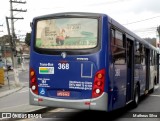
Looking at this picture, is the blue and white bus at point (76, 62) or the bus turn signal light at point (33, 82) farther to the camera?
the bus turn signal light at point (33, 82)

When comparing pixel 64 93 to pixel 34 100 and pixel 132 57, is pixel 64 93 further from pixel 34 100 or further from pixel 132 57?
pixel 132 57

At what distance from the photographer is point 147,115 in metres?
12.5

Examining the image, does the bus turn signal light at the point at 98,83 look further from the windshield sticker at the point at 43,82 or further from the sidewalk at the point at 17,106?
the sidewalk at the point at 17,106

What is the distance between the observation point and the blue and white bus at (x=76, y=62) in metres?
10.1

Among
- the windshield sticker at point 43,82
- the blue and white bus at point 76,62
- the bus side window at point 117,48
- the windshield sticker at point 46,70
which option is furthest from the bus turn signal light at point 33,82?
the bus side window at point 117,48

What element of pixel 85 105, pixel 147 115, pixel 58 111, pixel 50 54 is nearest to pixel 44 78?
pixel 50 54

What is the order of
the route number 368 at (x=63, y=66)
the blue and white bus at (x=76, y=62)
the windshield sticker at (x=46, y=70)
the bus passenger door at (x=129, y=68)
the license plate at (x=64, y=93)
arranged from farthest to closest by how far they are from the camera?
the bus passenger door at (x=129, y=68), the windshield sticker at (x=46, y=70), the route number 368 at (x=63, y=66), the license plate at (x=64, y=93), the blue and white bus at (x=76, y=62)

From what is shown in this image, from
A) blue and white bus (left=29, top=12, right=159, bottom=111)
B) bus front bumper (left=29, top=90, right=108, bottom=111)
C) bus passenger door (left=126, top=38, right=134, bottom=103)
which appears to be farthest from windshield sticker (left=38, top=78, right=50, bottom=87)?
bus passenger door (left=126, top=38, right=134, bottom=103)

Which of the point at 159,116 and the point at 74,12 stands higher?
the point at 74,12

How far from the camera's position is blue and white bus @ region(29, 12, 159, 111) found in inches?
398

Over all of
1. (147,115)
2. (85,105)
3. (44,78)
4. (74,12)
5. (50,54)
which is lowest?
(147,115)

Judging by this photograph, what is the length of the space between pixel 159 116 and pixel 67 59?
3875 mm

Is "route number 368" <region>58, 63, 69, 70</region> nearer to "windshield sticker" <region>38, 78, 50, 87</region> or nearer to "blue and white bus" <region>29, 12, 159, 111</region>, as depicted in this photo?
"blue and white bus" <region>29, 12, 159, 111</region>

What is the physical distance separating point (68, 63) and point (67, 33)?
88 centimetres
